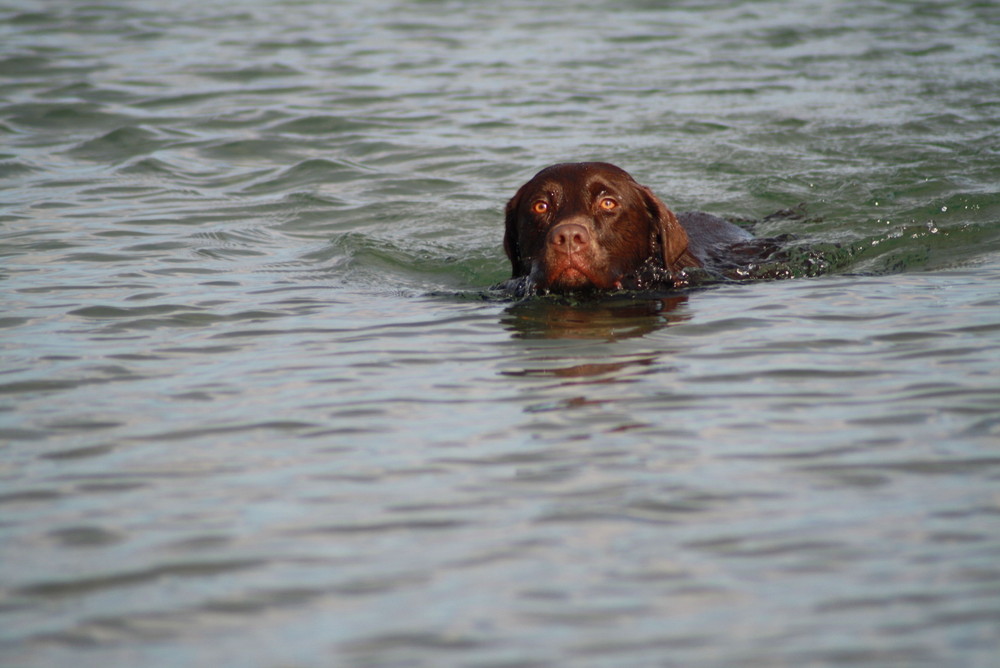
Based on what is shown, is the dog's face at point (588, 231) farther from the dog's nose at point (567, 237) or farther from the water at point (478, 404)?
the water at point (478, 404)

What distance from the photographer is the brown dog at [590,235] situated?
7.20 meters

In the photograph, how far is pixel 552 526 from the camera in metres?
3.87

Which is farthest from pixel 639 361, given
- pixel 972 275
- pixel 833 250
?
pixel 833 250

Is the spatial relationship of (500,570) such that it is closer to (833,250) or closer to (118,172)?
(833,250)

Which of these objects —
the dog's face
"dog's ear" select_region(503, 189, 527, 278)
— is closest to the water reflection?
the dog's face

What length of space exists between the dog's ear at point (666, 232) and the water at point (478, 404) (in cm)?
35

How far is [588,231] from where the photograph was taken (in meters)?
7.23

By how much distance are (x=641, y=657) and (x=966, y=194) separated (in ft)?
25.1

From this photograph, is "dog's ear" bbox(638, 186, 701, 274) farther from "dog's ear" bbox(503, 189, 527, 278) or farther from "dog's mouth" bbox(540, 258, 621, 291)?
"dog's ear" bbox(503, 189, 527, 278)

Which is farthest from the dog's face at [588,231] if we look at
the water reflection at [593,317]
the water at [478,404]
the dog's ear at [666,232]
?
the water at [478,404]

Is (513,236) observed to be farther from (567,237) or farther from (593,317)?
(593,317)

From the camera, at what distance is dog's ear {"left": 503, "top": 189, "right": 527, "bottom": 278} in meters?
7.90

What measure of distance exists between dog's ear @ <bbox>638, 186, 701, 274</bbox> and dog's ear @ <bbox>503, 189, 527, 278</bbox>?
2.69ft

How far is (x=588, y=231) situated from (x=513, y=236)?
92cm
